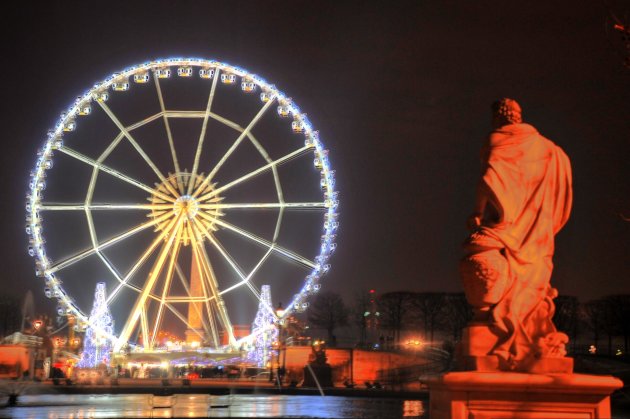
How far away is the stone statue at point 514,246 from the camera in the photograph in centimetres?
A: 621

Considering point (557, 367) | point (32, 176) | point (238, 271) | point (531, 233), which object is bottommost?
point (557, 367)

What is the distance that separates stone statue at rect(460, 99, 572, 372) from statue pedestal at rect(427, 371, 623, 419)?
0.72 feet

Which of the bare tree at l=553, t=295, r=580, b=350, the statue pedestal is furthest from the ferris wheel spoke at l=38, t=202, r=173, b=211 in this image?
the bare tree at l=553, t=295, r=580, b=350

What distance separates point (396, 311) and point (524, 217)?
208ft

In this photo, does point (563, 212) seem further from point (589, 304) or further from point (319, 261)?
point (589, 304)

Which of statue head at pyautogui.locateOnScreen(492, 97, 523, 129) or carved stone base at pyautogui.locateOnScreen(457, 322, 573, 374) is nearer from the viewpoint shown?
carved stone base at pyautogui.locateOnScreen(457, 322, 573, 374)

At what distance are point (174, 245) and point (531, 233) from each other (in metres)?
25.8

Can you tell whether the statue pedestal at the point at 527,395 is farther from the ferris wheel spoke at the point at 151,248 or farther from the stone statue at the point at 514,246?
the ferris wheel spoke at the point at 151,248

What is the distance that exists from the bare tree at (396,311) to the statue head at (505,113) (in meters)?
62.7

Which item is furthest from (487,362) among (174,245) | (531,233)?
(174,245)

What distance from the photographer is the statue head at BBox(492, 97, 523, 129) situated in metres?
Answer: 6.86

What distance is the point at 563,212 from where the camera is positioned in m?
6.73

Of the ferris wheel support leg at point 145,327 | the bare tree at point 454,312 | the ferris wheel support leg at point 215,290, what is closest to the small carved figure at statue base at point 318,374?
the ferris wheel support leg at point 215,290

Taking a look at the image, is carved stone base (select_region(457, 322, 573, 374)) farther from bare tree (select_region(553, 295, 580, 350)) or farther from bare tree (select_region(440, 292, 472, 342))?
bare tree (select_region(440, 292, 472, 342))
